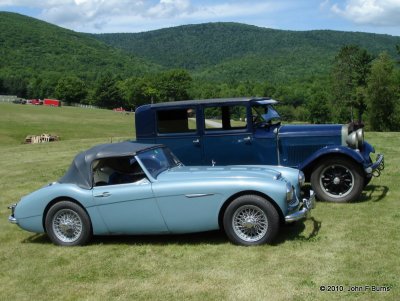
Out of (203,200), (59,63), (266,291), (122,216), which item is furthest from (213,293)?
(59,63)

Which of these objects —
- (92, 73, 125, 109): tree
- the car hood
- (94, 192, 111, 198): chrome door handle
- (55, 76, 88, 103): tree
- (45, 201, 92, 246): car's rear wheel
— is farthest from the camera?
(55, 76, 88, 103): tree

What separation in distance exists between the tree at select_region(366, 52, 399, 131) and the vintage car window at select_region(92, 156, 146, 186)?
59325 mm

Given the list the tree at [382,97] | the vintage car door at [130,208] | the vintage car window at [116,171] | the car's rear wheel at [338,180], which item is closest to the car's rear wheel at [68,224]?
the vintage car door at [130,208]

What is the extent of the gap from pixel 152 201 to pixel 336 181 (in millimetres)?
3870

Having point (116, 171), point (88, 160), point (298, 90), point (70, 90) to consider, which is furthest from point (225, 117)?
point (70, 90)

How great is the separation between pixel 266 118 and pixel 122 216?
13.4 feet

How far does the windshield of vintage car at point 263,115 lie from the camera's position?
953cm

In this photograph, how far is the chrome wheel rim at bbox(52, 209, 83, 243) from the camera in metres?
7.12

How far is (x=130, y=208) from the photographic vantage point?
6.85 m

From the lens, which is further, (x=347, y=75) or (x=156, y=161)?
(x=347, y=75)

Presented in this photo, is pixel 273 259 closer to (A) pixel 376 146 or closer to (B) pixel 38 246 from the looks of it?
(B) pixel 38 246

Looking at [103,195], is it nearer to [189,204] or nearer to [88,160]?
[88,160]

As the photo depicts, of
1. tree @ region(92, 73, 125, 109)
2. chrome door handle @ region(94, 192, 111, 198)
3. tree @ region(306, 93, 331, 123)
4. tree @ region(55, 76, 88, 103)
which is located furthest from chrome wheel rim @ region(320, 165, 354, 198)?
tree @ region(55, 76, 88, 103)

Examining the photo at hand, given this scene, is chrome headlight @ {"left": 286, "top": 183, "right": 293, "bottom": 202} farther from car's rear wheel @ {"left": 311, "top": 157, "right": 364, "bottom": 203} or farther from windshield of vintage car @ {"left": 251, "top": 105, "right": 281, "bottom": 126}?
windshield of vintage car @ {"left": 251, "top": 105, "right": 281, "bottom": 126}
